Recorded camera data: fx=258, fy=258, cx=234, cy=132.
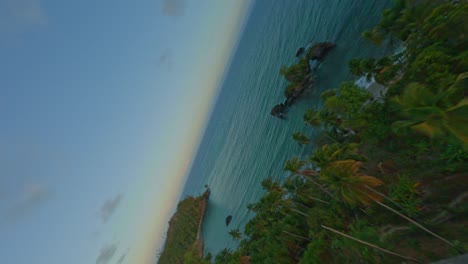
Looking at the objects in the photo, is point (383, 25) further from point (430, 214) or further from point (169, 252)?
point (169, 252)

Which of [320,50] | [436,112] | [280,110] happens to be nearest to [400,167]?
[436,112]

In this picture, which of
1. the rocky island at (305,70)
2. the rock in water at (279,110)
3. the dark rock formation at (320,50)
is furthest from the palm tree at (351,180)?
the rock in water at (279,110)

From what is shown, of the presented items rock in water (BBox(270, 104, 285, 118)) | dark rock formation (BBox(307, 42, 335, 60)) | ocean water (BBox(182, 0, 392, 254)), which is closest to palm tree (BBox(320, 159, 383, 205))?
ocean water (BBox(182, 0, 392, 254))

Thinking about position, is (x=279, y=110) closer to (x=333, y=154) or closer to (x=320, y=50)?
(x=320, y=50)

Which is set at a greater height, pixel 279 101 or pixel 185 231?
pixel 279 101

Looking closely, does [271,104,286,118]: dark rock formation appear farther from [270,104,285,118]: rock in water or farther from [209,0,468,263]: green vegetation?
[209,0,468,263]: green vegetation

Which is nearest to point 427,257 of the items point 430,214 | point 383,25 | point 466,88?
point 430,214

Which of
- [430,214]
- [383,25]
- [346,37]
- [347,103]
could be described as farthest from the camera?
[346,37]
